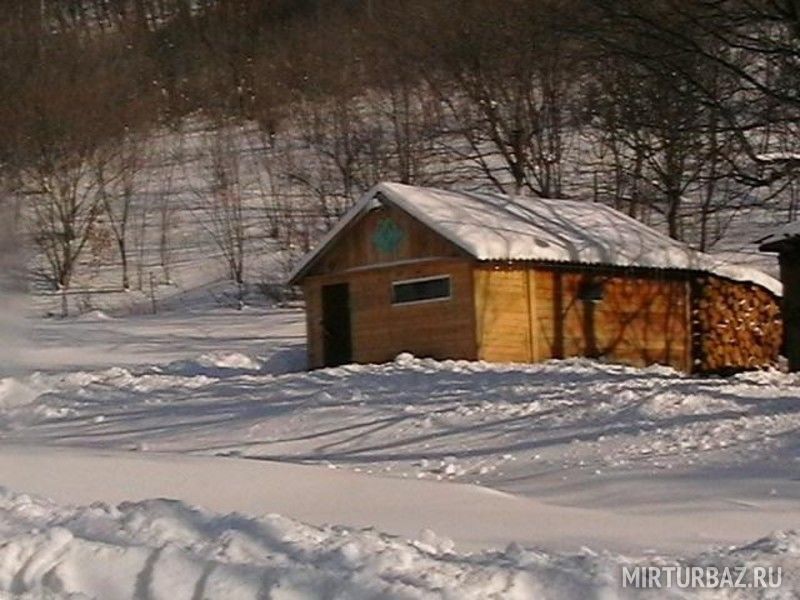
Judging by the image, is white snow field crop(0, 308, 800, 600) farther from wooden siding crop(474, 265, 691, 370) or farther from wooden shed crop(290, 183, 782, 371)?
wooden shed crop(290, 183, 782, 371)

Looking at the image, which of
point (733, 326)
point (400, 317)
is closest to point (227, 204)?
point (733, 326)

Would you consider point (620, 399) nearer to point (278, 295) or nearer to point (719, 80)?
point (719, 80)

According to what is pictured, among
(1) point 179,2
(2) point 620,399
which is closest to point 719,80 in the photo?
(2) point 620,399

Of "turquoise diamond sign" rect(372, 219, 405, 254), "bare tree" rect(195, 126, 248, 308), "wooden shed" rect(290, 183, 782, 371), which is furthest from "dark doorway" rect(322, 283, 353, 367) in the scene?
"bare tree" rect(195, 126, 248, 308)

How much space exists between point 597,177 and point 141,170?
21.5 m

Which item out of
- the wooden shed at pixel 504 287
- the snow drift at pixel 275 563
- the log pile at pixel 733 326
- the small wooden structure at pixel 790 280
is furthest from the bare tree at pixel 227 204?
the snow drift at pixel 275 563

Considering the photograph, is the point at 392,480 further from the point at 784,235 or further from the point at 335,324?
the point at 335,324

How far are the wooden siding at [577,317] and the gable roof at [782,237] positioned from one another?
4433 millimetres

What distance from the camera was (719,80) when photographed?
18.8 m

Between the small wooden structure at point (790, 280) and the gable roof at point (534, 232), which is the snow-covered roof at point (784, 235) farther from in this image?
the gable roof at point (534, 232)

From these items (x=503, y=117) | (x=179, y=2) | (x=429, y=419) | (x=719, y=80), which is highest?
(x=179, y=2)

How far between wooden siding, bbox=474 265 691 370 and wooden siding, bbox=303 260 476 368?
33 centimetres

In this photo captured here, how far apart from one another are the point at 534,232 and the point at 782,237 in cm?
547

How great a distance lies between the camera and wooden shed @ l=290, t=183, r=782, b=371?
81.9ft
